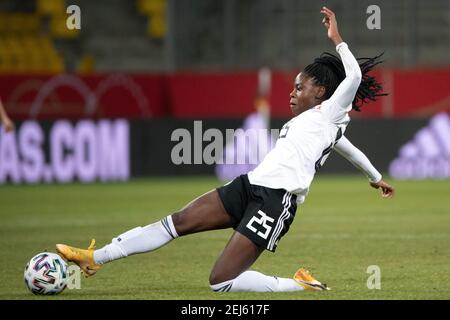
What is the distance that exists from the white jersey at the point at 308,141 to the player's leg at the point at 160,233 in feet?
1.14

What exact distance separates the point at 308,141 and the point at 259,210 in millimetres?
609

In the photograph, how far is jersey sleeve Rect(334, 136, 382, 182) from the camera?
7.94m

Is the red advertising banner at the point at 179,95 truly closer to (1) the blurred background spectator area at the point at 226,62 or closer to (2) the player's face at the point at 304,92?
(1) the blurred background spectator area at the point at 226,62

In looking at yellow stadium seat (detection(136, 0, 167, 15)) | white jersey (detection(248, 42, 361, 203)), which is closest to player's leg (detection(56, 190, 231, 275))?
white jersey (detection(248, 42, 361, 203))

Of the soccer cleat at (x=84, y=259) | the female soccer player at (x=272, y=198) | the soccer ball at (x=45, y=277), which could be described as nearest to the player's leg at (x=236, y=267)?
the female soccer player at (x=272, y=198)

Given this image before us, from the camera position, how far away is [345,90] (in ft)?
24.2

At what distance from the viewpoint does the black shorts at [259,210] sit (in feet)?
24.0

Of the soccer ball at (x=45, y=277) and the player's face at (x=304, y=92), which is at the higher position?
the player's face at (x=304, y=92)

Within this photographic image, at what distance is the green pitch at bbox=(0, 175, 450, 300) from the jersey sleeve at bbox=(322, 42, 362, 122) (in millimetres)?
1276

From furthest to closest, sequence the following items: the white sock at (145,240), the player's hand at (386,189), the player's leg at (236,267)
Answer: the player's hand at (386,189) < the white sock at (145,240) < the player's leg at (236,267)

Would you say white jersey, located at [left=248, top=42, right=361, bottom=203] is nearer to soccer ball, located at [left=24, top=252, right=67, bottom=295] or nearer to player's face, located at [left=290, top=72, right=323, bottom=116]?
player's face, located at [left=290, top=72, right=323, bottom=116]

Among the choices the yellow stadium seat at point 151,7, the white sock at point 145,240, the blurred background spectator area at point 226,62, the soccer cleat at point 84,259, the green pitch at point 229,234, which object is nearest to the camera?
the soccer cleat at point 84,259
